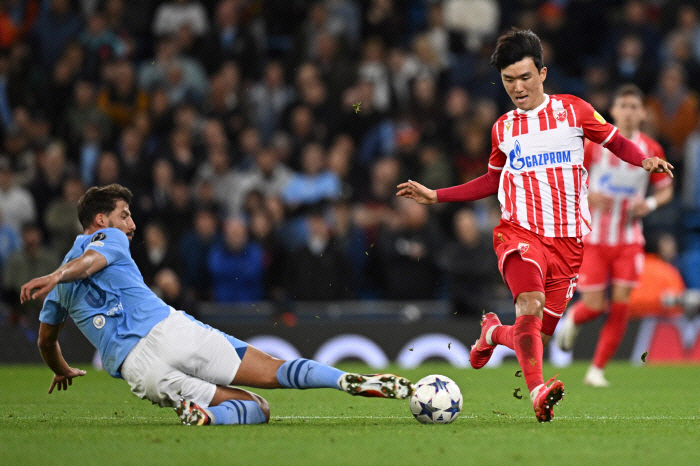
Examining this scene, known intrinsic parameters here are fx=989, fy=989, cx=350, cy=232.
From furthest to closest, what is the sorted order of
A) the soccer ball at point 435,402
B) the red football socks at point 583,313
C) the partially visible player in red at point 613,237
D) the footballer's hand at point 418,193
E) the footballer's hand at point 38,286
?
1. the red football socks at point 583,313
2. the partially visible player in red at point 613,237
3. the footballer's hand at point 418,193
4. the soccer ball at point 435,402
5. the footballer's hand at point 38,286

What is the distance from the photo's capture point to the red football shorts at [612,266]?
8.99m

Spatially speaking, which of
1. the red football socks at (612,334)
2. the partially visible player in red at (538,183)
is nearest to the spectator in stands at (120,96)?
the red football socks at (612,334)

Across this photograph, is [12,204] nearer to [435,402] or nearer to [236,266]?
[236,266]

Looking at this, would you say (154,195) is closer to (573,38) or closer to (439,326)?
(439,326)

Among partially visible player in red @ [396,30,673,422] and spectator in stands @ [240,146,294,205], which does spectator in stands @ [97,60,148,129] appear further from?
partially visible player in red @ [396,30,673,422]

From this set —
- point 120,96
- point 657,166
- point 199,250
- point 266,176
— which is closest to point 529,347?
point 657,166

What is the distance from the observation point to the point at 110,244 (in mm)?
5402

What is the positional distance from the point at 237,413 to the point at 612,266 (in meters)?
4.79

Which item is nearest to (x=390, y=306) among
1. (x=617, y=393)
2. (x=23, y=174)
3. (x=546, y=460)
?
(x=617, y=393)

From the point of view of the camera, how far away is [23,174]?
520 inches

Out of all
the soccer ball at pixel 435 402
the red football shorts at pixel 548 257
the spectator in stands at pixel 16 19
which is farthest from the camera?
the spectator in stands at pixel 16 19

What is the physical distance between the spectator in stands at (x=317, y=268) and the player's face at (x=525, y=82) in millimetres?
5891

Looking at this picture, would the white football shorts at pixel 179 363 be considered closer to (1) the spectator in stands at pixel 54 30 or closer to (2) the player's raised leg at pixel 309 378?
(2) the player's raised leg at pixel 309 378

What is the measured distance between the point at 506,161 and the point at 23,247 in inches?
315
